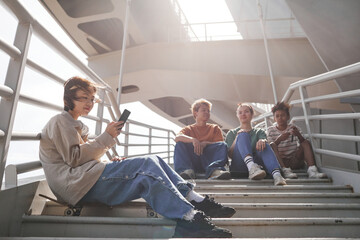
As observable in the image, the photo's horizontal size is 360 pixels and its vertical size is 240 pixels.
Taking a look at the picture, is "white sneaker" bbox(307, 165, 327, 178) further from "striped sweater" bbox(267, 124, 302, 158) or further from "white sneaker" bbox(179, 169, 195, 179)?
"white sneaker" bbox(179, 169, 195, 179)

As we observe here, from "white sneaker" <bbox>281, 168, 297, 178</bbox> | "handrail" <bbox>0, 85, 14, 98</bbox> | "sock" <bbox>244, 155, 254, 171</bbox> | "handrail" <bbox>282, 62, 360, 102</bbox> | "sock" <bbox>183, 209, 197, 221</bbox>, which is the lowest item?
"sock" <bbox>183, 209, 197, 221</bbox>

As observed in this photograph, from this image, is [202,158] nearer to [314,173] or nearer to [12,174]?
[314,173]

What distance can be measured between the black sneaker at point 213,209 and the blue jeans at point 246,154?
96 cm

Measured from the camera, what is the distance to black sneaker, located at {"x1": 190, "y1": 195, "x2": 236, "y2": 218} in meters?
1.30

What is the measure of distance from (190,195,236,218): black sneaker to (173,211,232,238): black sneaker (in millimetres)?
193

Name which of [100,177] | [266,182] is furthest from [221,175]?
[100,177]

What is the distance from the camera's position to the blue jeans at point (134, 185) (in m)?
1.22

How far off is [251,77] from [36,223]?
22.0 feet

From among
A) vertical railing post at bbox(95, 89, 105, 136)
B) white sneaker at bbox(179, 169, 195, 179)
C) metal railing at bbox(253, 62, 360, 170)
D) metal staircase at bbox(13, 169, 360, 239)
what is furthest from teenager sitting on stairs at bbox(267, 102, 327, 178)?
vertical railing post at bbox(95, 89, 105, 136)

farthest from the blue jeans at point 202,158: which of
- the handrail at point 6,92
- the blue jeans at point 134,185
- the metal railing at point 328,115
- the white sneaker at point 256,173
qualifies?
the handrail at point 6,92

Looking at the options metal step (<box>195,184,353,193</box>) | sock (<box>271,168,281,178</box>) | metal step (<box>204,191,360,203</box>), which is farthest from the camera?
sock (<box>271,168,281,178</box>)

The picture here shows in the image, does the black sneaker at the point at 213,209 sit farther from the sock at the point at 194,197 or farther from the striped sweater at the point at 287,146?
the striped sweater at the point at 287,146

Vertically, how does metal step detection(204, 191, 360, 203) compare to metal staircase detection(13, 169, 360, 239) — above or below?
above

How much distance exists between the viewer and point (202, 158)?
2.49 meters
